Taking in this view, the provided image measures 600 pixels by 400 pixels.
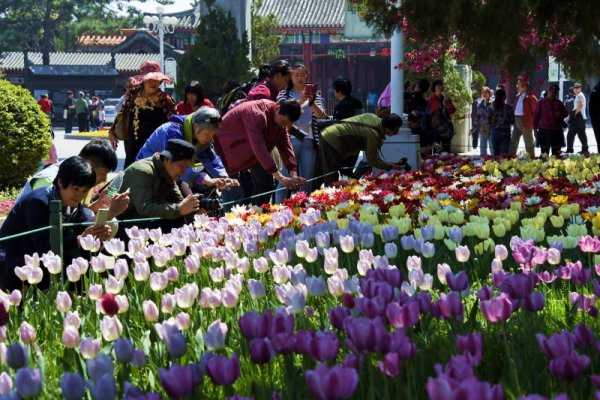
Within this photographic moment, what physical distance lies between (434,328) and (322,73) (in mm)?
56316

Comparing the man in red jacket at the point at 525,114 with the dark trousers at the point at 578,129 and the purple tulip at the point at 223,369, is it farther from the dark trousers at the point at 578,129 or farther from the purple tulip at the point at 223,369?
the purple tulip at the point at 223,369

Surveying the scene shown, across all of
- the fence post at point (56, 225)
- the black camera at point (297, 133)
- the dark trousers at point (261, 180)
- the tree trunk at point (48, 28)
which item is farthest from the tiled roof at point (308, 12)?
the fence post at point (56, 225)

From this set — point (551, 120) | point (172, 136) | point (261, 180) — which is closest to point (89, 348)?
point (172, 136)

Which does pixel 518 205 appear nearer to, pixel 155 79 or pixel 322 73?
pixel 155 79

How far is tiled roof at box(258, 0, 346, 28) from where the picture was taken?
62.1 metres

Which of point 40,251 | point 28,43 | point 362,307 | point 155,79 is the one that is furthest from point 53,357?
point 28,43

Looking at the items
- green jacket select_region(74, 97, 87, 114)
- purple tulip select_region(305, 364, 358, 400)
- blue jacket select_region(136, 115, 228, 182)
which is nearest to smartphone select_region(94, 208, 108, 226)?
blue jacket select_region(136, 115, 228, 182)

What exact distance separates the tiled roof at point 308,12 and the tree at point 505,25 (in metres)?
52.3

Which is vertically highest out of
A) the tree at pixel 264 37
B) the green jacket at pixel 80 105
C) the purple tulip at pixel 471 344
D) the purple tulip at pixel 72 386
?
the tree at pixel 264 37

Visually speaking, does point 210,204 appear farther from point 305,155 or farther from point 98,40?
point 98,40

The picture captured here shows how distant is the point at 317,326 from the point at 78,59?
2401 inches

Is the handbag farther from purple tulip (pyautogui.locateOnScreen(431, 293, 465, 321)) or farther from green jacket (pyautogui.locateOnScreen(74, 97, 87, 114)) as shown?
green jacket (pyautogui.locateOnScreen(74, 97, 87, 114))

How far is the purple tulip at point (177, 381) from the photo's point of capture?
2939 mm

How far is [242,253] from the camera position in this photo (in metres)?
6.52
